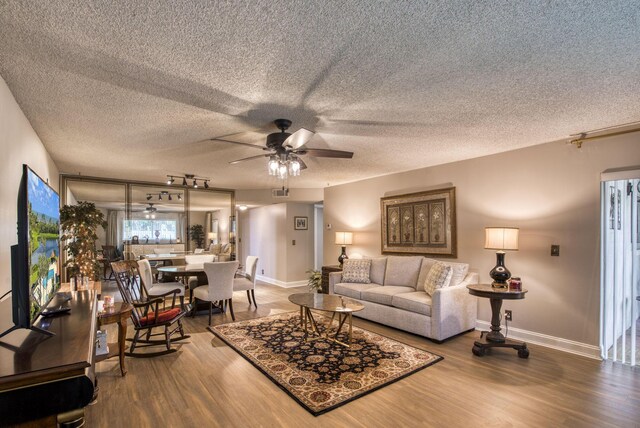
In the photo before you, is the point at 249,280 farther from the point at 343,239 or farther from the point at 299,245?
the point at 299,245

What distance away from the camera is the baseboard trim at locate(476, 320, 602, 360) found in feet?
11.1

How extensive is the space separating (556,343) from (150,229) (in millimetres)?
7175

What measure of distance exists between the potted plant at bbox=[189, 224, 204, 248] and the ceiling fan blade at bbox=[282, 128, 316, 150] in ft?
16.5

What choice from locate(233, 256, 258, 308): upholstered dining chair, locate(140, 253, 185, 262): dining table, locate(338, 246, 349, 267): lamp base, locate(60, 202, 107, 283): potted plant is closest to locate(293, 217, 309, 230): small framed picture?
locate(338, 246, 349, 267): lamp base

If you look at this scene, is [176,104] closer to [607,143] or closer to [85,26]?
[85,26]

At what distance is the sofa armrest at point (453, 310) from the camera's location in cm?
376

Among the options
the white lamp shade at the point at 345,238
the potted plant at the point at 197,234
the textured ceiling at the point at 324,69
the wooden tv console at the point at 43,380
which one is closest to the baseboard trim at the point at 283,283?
the potted plant at the point at 197,234

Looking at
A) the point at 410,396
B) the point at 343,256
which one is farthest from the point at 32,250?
the point at 343,256

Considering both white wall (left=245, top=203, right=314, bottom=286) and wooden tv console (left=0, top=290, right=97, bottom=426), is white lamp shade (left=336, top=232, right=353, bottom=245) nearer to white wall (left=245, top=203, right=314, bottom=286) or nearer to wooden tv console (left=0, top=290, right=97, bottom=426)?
white wall (left=245, top=203, right=314, bottom=286)

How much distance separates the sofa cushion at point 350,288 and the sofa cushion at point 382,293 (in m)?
0.11

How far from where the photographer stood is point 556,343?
3.61 m

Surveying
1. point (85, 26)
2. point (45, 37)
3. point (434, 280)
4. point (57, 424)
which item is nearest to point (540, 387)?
point (434, 280)

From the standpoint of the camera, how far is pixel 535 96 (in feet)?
8.08

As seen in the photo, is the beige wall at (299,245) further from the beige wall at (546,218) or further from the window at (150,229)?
the beige wall at (546,218)
